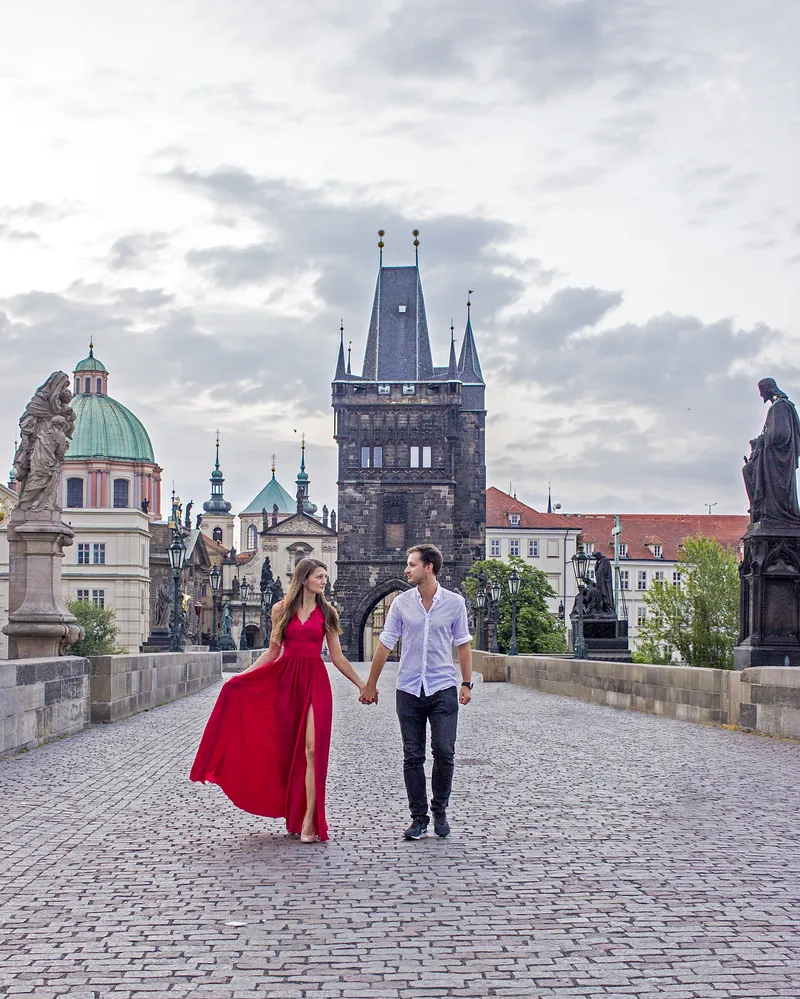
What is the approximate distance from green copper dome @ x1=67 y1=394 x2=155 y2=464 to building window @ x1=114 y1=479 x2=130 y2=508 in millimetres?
1777

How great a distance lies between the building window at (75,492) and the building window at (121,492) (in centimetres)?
260

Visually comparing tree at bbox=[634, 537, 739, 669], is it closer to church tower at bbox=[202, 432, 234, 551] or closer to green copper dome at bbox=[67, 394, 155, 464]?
green copper dome at bbox=[67, 394, 155, 464]

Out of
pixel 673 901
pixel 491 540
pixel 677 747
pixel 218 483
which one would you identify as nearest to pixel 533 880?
pixel 673 901

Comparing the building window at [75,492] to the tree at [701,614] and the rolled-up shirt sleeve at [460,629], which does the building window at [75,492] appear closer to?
the tree at [701,614]

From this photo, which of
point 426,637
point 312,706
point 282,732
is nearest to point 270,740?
point 282,732

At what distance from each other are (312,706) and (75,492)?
100372mm

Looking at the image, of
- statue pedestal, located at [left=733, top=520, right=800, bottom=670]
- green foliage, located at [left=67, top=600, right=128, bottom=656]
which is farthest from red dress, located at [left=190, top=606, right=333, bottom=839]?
green foliage, located at [left=67, top=600, right=128, bottom=656]

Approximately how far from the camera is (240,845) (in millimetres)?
7523

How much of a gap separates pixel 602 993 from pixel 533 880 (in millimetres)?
1897

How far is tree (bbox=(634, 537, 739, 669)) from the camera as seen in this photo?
76.3 m

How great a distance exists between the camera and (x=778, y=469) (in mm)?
17094

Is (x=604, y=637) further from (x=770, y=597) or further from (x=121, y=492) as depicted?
(x=121, y=492)

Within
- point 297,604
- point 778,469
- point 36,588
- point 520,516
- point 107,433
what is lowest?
point 297,604

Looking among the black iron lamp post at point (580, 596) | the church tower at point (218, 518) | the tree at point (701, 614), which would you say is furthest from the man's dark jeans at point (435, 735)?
the church tower at point (218, 518)
